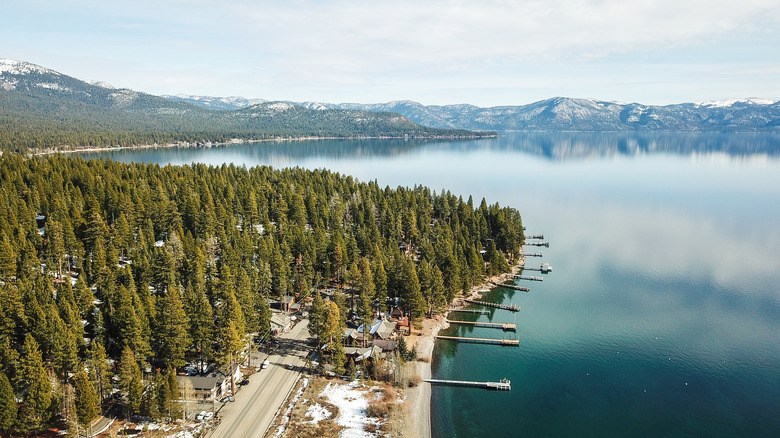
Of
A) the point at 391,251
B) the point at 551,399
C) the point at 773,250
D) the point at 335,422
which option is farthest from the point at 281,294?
the point at 773,250

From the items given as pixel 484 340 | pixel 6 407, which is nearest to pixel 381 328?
pixel 484 340

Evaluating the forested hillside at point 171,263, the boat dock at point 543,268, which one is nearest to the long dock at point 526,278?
the forested hillside at point 171,263

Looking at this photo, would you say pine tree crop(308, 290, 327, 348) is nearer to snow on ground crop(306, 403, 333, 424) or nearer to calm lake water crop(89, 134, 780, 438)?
snow on ground crop(306, 403, 333, 424)

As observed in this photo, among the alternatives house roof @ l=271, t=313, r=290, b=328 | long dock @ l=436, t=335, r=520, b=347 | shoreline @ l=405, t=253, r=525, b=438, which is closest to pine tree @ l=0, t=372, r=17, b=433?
house roof @ l=271, t=313, r=290, b=328

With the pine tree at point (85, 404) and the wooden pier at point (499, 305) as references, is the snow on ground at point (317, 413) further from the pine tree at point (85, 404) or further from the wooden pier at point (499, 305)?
the wooden pier at point (499, 305)

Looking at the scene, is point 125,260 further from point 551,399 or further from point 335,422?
point 551,399
